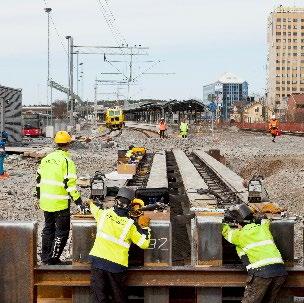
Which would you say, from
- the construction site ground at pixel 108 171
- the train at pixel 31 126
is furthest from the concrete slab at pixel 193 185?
the train at pixel 31 126

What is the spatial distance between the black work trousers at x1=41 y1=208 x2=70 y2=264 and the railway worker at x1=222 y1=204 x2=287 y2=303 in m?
2.51

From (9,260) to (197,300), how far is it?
6.57ft

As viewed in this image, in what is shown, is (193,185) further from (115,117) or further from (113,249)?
(115,117)

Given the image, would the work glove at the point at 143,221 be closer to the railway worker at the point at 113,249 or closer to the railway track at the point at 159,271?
the railway track at the point at 159,271

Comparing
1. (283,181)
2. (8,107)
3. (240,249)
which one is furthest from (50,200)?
(8,107)

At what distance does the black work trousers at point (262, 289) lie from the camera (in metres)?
6.23

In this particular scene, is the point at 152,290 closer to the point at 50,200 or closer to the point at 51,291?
the point at 51,291

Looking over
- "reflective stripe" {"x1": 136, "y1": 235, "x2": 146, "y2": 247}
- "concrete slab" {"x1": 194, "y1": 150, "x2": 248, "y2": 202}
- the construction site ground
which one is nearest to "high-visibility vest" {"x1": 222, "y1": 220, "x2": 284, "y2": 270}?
"reflective stripe" {"x1": 136, "y1": 235, "x2": 146, "y2": 247}

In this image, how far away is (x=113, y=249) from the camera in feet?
20.8

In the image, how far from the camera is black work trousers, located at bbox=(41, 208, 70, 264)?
312 inches

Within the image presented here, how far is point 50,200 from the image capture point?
26.2 feet

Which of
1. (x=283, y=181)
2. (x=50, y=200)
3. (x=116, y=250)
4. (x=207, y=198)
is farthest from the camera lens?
(x=283, y=181)

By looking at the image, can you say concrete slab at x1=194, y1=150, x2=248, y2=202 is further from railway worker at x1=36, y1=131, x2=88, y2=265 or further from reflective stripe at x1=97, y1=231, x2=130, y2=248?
reflective stripe at x1=97, y1=231, x2=130, y2=248

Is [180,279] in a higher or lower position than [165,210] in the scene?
lower
